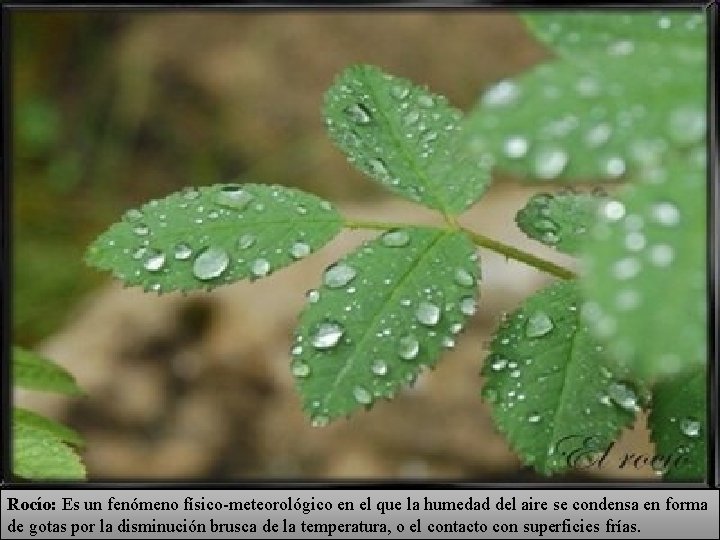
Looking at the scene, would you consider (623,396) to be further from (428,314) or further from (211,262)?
(211,262)

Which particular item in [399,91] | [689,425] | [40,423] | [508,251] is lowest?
[40,423]

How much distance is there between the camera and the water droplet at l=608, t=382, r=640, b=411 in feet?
2.41

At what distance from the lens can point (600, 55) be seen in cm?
56

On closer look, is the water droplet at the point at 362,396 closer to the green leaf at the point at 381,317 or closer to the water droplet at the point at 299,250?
the green leaf at the point at 381,317

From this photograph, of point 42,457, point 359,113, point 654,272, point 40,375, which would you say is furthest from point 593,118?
point 40,375

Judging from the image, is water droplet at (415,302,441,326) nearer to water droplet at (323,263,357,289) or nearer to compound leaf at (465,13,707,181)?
water droplet at (323,263,357,289)

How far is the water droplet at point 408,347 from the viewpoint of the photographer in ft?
2.30

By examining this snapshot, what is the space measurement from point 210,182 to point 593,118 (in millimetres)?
928

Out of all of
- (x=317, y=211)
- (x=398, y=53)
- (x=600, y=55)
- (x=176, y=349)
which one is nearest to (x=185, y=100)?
(x=398, y=53)

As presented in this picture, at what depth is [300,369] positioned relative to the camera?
2.31 feet

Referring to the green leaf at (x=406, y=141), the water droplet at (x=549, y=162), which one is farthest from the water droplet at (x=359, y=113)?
the water droplet at (x=549, y=162)

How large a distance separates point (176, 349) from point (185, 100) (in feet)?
3.74

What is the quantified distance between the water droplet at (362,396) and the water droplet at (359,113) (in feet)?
0.81

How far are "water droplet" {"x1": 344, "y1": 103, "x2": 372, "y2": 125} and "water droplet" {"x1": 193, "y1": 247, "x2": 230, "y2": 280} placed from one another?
16 cm
